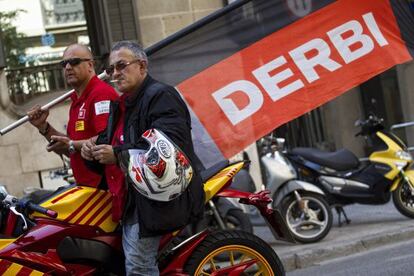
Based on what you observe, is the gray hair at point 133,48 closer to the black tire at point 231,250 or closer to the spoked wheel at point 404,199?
the black tire at point 231,250

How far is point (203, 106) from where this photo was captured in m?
6.06

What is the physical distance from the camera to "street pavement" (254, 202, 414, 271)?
8.16 metres

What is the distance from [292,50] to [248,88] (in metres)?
0.41

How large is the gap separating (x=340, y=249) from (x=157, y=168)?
176 inches

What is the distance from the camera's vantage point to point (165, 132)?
433 cm

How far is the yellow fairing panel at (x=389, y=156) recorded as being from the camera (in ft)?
30.8

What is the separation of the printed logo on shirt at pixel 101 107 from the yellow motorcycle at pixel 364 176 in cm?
489

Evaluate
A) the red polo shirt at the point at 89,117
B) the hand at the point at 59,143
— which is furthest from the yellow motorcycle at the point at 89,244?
the hand at the point at 59,143

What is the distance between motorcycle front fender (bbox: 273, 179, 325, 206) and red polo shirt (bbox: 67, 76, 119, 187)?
428cm

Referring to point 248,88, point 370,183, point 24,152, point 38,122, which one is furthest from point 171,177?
point 24,152

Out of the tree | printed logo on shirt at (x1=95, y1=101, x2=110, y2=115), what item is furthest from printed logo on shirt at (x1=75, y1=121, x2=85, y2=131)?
the tree

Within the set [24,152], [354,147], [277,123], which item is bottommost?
[354,147]

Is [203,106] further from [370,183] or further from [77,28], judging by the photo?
[77,28]

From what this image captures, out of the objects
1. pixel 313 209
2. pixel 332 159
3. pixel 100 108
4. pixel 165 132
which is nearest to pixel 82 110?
pixel 100 108
